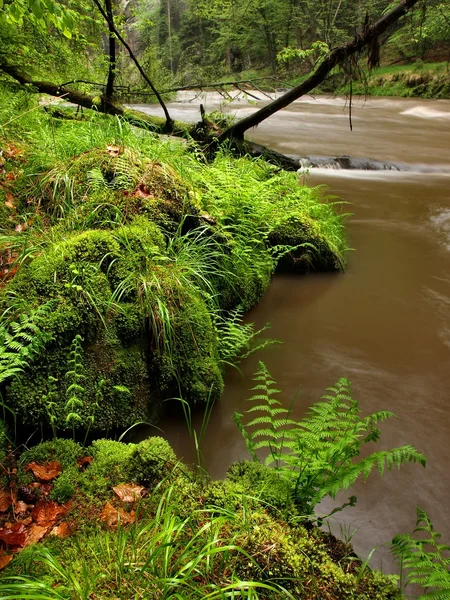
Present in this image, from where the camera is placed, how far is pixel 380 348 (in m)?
4.01

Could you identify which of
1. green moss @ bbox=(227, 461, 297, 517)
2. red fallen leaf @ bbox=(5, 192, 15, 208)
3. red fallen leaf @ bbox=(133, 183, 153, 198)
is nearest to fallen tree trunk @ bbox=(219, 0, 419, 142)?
red fallen leaf @ bbox=(133, 183, 153, 198)

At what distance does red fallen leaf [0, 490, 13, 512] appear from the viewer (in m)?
1.92

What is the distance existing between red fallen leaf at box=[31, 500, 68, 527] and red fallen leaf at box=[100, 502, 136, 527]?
0.67 feet

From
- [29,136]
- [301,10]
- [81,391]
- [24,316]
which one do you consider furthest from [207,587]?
[301,10]

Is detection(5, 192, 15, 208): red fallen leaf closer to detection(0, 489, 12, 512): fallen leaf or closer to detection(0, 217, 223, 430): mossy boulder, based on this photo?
detection(0, 217, 223, 430): mossy boulder

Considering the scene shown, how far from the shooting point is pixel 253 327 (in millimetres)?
4355

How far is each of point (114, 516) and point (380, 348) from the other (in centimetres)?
303

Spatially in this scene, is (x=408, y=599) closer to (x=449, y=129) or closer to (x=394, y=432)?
(x=394, y=432)

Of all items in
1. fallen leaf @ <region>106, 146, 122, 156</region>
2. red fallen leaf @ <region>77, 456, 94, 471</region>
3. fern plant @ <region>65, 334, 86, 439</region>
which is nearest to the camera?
red fallen leaf @ <region>77, 456, 94, 471</region>

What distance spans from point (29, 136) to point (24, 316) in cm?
357

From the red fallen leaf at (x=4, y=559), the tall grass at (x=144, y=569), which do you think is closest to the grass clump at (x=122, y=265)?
the red fallen leaf at (x=4, y=559)

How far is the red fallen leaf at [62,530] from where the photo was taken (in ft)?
5.83

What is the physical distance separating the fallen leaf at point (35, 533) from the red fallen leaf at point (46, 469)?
0.26m

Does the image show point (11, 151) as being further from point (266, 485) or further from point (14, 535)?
point (266, 485)
